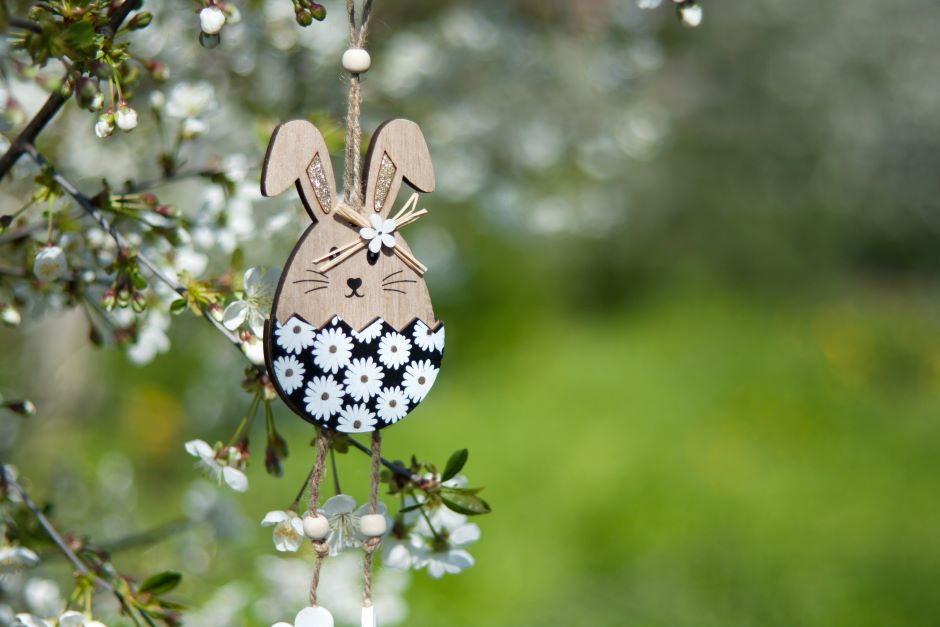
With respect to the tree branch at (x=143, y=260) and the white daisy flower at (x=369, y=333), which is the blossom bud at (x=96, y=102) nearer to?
the tree branch at (x=143, y=260)

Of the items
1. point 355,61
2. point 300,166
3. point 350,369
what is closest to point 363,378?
point 350,369

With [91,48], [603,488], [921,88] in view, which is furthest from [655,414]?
[91,48]

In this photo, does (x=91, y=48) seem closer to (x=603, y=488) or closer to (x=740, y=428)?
(x=603, y=488)

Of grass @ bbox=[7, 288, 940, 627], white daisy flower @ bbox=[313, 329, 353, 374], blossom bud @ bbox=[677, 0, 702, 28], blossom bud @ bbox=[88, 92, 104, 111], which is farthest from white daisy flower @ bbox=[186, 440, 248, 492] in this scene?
grass @ bbox=[7, 288, 940, 627]

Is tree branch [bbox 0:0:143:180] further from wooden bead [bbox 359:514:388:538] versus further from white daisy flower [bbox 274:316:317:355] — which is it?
wooden bead [bbox 359:514:388:538]

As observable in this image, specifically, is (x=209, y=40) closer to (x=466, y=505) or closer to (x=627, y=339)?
(x=466, y=505)
